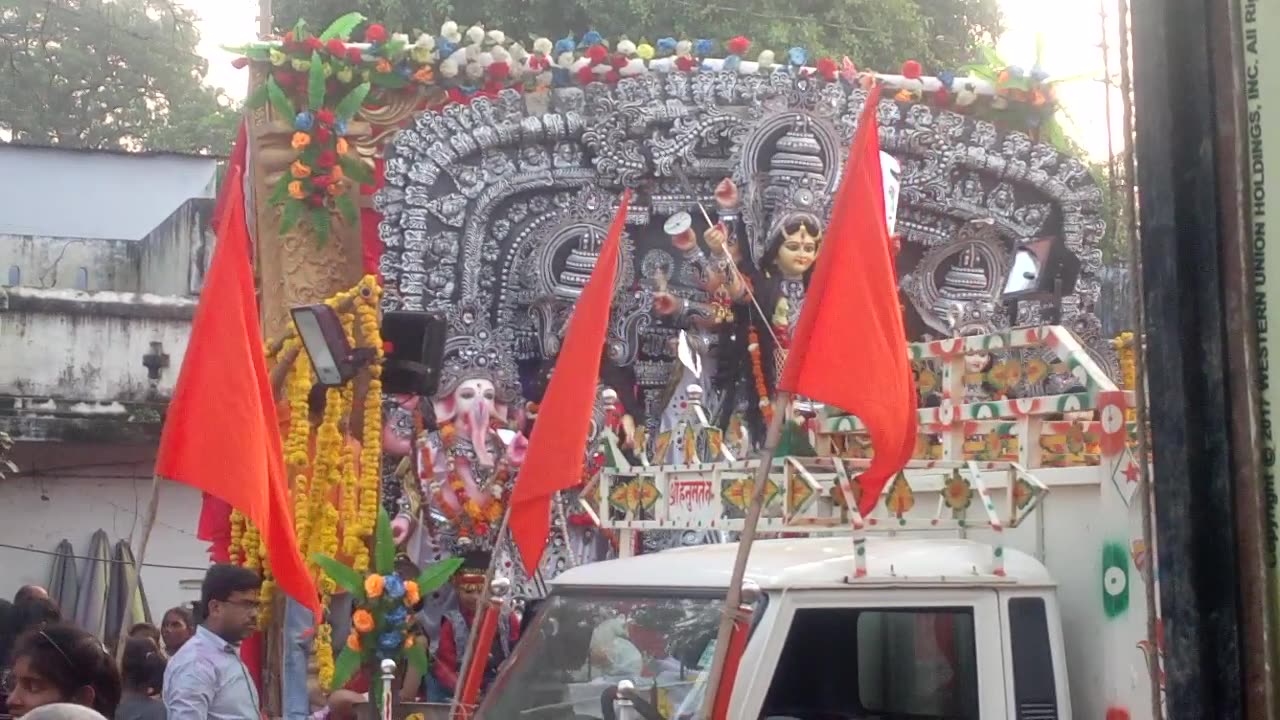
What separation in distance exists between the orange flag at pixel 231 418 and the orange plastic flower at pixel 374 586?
1081 millimetres

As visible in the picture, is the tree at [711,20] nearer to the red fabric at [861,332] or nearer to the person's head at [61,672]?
the red fabric at [861,332]

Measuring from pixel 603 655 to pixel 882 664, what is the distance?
790 mm

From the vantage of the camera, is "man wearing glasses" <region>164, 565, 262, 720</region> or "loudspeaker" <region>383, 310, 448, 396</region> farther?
"loudspeaker" <region>383, 310, 448, 396</region>

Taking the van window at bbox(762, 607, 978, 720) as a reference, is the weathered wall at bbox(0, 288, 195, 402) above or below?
above

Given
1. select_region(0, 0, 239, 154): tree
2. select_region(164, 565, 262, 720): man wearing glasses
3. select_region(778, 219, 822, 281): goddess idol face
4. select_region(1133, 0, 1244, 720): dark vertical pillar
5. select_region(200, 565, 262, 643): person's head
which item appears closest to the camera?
select_region(1133, 0, 1244, 720): dark vertical pillar

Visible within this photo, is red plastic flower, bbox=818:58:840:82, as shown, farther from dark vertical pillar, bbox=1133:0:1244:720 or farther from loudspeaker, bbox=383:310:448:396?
dark vertical pillar, bbox=1133:0:1244:720

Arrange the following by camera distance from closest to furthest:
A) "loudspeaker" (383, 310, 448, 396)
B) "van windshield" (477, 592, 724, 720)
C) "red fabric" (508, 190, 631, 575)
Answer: "van windshield" (477, 592, 724, 720) → "red fabric" (508, 190, 631, 575) → "loudspeaker" (383, 310, 448, 396)

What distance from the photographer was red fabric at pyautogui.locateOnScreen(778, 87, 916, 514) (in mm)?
4039

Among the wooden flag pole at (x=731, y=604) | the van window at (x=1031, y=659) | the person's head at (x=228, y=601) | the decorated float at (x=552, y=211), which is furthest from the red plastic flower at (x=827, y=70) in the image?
the wooden flag pole at (x=731, y=604)

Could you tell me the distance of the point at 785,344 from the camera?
10.9 m

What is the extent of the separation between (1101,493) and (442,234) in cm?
701

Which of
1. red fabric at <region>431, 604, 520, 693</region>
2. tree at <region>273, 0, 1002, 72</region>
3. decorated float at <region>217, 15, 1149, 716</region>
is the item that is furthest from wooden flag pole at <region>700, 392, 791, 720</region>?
tree at <region>273, 0, 1002, 72</region>

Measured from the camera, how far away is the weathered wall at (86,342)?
1544cm

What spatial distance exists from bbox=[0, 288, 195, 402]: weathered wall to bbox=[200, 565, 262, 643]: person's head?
1125cm
